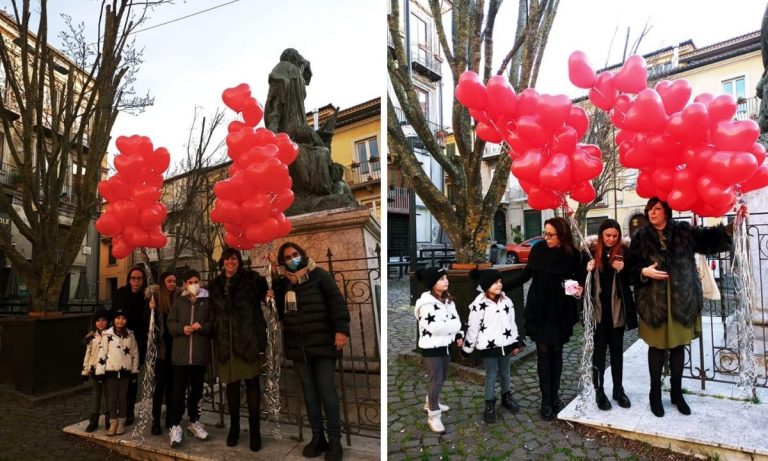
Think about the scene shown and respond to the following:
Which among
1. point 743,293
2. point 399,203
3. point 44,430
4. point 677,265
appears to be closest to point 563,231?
point 677,265

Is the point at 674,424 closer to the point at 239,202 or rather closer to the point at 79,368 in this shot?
the point at 239,202

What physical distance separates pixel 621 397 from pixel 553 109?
7.15 feet

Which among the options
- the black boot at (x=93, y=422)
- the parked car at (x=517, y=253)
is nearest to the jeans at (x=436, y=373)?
the black boot at (x=93, y=422)

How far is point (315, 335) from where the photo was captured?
2.91 meters

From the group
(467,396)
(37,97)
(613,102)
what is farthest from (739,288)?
(37,97)

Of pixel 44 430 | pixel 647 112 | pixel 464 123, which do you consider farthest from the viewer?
pixel 464 123

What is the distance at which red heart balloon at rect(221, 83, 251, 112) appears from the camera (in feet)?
11.1

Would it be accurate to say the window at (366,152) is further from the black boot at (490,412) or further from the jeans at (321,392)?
the jeans at (321,392)

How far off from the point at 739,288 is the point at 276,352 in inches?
127

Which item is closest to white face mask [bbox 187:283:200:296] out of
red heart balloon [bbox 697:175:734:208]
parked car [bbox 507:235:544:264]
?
red heart balloon [bbox 697:175:734:208]

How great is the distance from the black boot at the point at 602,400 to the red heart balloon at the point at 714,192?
1.53 metres

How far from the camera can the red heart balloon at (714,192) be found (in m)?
2.61

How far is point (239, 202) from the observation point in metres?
2.97

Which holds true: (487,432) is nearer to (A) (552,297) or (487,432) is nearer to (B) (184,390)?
(A) (552,297)
